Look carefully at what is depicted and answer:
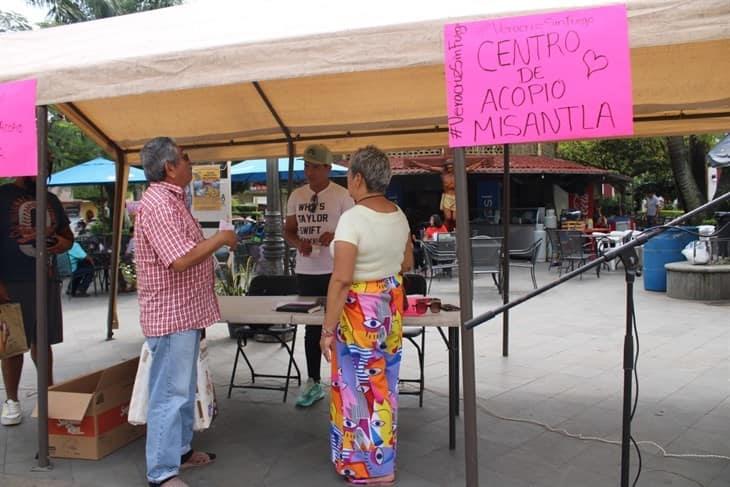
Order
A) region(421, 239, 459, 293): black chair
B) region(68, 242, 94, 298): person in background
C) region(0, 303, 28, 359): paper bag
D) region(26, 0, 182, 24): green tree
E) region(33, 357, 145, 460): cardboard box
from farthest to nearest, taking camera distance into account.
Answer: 1. region(26, 0, 182, 24): green tree
2. region(421, 239, 459, 293): black chair
3. region(68, 242, 94, 298): person in background
4. region(0, 303, 28, 359): paper bag
5. region(33, 357, 145, 460): cardboard box

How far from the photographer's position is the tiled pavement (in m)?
3.47

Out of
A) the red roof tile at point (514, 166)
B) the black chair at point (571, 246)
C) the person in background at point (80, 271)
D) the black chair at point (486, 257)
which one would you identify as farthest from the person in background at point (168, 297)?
the red roof tile at point (514, 166)

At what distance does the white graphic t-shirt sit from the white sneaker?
84.7 inches

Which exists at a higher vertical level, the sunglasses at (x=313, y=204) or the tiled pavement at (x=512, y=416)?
the sunglasses at (x=313, y=204)

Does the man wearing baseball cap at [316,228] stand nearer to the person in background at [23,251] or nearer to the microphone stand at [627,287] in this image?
the person in background at [23,251]

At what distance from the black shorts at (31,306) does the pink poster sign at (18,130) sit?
907 millimetres

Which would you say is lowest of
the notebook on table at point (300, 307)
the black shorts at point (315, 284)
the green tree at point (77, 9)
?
the notebook on table at point (300, 307)

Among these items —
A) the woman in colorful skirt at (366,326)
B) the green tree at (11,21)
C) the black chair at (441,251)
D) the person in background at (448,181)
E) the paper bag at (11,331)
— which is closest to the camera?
the woman in colorful skirt at (366,326)

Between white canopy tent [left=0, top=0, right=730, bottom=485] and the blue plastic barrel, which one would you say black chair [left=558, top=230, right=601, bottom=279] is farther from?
white canopy tent [left=0, top=0, right=730, bottom=485]

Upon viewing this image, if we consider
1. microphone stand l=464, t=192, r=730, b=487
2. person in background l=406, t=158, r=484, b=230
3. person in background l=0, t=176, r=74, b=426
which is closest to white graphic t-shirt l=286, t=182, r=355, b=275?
person in background l=0, t=176, r=74, b=426

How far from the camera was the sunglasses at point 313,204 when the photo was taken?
15.2 ft

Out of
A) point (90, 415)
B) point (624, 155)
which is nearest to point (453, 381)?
point (90, 415)

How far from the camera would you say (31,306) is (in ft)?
13.6

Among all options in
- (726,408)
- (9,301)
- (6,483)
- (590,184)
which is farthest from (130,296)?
(590,184)
